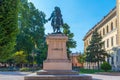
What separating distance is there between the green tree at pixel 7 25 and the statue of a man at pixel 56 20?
13218mm

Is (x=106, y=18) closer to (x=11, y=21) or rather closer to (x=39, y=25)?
(x=39, y=25)

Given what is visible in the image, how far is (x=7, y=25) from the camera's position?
1530 cm

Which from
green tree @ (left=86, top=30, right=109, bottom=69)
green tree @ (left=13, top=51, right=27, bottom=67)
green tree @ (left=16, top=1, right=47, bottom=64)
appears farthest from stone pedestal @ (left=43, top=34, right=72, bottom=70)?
green tree @ (left=16, top=1, right=47, bottom=64)

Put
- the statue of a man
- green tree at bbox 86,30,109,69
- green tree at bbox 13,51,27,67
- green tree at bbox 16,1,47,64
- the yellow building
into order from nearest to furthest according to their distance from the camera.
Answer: the statue of a man, the yellow building, green tree at bbox 86,30,109,69, green tree at bbox 13,51,27,67, green tree at bbox 16,1,47,64

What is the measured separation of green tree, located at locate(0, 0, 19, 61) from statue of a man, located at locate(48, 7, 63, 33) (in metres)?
13.2

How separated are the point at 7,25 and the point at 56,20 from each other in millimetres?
14202

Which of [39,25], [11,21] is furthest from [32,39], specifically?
[11,21]

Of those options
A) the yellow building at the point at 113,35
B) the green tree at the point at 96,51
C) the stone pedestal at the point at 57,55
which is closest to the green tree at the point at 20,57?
the green tree at the point at 96,51

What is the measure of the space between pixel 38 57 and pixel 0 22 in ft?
173

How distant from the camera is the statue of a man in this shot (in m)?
29.1

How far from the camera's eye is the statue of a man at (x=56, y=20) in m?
29.1

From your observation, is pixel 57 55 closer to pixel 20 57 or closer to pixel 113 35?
pixel 113 35

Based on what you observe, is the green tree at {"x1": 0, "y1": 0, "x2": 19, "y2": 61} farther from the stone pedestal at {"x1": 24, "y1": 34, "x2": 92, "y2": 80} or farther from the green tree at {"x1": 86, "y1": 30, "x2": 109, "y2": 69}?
the green tree at {"x1": 86, "y1": 30, "x2": 109, "y2": 69}

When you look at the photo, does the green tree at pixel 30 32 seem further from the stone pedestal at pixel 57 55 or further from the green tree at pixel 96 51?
the stone pedestal at pixel 57 55
